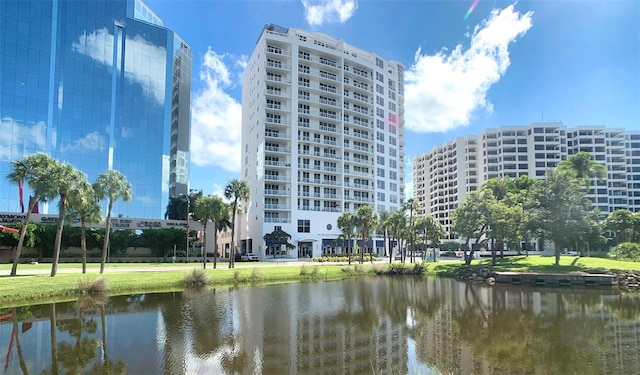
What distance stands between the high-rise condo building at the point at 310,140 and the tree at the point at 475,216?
35.3 m

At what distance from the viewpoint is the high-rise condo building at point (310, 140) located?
79.7 metres

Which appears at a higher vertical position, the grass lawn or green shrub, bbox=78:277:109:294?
green shrub, bbox=78:277:109:294

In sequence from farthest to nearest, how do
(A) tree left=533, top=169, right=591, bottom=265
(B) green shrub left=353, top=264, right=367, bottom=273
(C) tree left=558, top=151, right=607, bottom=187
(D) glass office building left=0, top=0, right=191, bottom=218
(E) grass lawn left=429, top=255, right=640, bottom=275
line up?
(D) glass office building left=0, top=0, right=191, bottom=218 < (C) tree left=558, top=151, right=607, bottom=187 < (B) green shrub left=353, top=264, right=367, bottom=273 < (A) tree left=533, top=169, right=591, bottom=265 < (E) grass lawn left=429, top=255, right=640, bottom=275

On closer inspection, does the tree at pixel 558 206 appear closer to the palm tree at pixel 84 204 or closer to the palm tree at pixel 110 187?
the palm tree at pixel 110 187

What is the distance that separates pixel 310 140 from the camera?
84312 millimetres

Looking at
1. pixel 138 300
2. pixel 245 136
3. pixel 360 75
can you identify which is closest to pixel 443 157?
pixel 360 75

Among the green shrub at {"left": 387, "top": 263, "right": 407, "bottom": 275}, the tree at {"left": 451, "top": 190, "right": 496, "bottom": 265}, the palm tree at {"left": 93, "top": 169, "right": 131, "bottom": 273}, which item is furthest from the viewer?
the green shrub at {"left": 387, "top": 263, "right": 407, "bottom": 275}

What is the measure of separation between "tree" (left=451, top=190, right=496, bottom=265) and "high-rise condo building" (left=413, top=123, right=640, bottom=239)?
73269 mm

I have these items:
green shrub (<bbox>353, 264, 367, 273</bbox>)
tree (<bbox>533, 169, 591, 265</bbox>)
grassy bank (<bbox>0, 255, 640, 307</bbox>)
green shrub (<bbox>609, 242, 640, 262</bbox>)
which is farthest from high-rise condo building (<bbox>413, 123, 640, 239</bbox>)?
green shrub (<bbox>353, 264, 367, 273</bbox>)

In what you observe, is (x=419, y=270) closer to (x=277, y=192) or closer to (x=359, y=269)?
(x=359, y=269)

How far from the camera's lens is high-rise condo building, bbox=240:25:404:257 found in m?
79.7

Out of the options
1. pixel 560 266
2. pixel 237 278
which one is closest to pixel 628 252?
pixel 560 266

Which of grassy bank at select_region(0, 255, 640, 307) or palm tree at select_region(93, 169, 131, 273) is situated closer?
grassy bank at select_region(0, 255, 640, 307)

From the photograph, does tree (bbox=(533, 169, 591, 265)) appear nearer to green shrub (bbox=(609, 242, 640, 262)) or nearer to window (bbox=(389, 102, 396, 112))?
green shrub (bbox=(609, 242, 640, 262))
